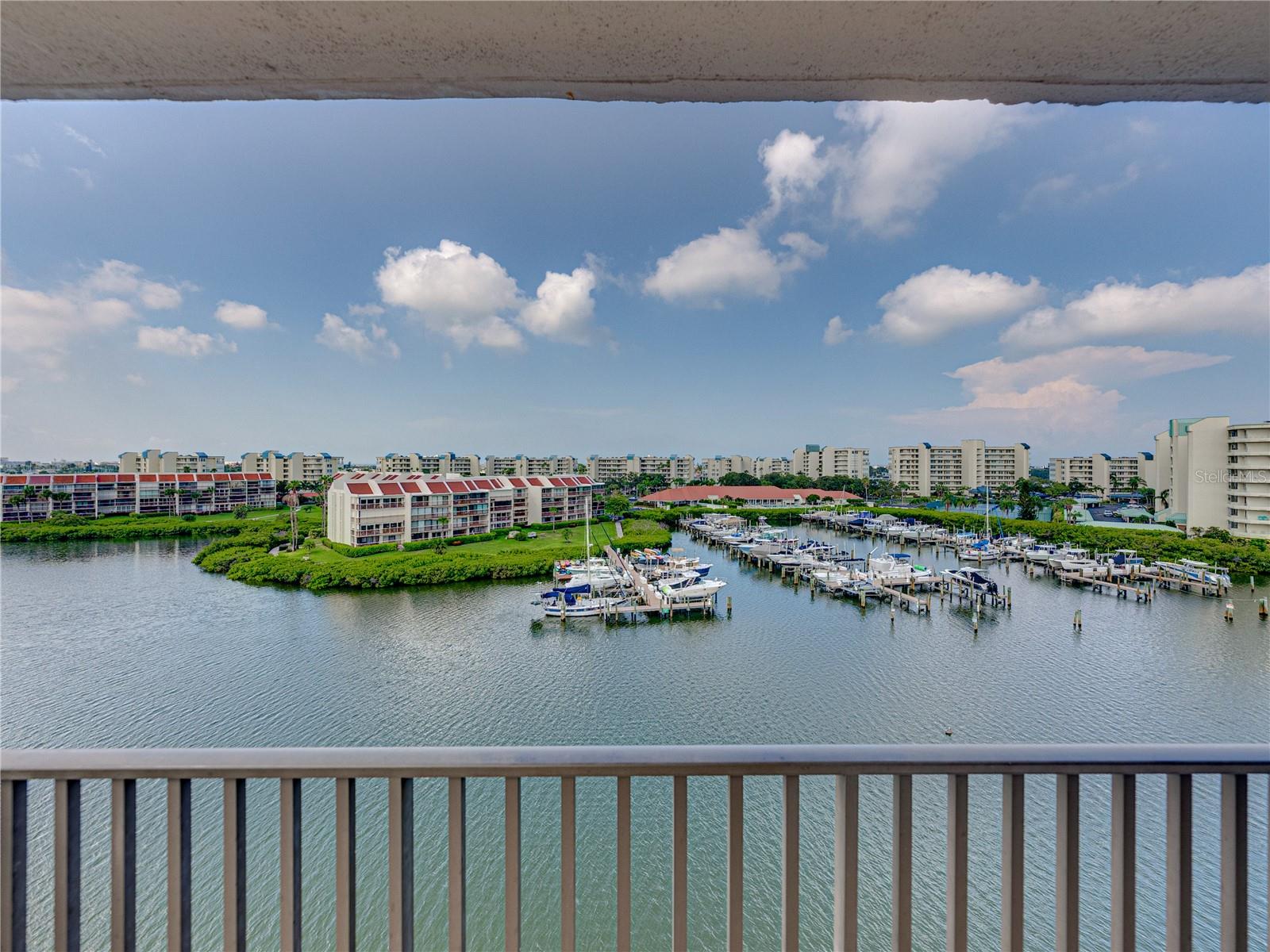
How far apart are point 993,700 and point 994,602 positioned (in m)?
6.86

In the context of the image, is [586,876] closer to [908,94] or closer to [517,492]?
[908,94]

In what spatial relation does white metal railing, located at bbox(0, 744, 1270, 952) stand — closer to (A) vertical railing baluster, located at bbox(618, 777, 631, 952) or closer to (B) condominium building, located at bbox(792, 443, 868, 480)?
(A) vertical railing baluster, located at bbox(618, 777, 631, 952)

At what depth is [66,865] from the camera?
74 centimetres

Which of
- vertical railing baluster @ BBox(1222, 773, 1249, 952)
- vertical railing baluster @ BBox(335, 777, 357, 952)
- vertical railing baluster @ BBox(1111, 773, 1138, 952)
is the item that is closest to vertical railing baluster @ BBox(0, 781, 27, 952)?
vertical railing baluster @ BBox(335, 777, 357, 952)

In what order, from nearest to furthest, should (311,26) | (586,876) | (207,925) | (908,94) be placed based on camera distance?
(311,26) < (908,94) < (207,925) < (586,876)

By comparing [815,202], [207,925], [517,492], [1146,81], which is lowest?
[207,925]

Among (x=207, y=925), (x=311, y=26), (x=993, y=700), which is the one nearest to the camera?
(x=311, y=26)

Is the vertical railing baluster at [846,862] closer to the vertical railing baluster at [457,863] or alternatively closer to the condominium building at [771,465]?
the vertical railing baluster at [457,863]

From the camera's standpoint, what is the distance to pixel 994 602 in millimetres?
12242

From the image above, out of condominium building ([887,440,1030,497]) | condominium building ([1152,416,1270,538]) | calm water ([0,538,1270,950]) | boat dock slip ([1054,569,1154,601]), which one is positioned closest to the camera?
calm water ([0,538,1270,950])

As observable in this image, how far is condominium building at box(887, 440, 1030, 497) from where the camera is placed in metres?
32.2

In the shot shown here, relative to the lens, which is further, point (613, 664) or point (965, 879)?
point (613, 664)

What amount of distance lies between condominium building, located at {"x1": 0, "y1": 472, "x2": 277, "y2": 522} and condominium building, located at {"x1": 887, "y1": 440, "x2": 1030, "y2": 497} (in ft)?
142

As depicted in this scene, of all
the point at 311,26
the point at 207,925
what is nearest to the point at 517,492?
the point at 207,925
